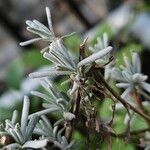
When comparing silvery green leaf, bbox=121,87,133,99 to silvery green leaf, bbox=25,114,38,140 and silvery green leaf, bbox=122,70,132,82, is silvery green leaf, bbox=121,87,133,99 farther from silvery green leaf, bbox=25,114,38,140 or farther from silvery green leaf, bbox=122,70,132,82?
silvery green leaf, bbox=25,114,38,140

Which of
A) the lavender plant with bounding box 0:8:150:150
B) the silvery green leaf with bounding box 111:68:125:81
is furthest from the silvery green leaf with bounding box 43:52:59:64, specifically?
the silvery green leaf with bounding box 111:68:125:81

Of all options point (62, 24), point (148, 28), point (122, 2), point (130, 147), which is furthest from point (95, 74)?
point (62, 24)

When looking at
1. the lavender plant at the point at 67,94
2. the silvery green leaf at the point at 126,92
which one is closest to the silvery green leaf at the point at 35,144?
the lavender plant at the point at 67,94

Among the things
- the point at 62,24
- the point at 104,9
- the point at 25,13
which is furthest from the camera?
the point at 25,13

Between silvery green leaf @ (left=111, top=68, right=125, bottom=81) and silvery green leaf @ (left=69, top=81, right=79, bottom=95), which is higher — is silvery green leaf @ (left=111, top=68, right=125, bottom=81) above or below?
above

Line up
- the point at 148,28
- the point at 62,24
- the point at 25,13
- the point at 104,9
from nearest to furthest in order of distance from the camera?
the point at 148,28 → the point at 104,9 → the point at 62,24 → the point at 25,13

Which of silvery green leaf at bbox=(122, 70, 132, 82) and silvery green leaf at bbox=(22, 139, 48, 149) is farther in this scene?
silvery green leaf at bbox=(122, 70, 132, 82)

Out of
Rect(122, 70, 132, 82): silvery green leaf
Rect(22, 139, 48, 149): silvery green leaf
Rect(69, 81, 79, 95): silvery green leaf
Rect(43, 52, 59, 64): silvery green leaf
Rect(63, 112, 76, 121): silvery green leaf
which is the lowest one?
Rect(22, 139, 48, 149): silvery green leaf

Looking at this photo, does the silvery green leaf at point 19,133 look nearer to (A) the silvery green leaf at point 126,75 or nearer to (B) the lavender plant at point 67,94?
(B) the lavender plant at point 67,94

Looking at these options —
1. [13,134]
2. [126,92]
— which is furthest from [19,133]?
[126,92]

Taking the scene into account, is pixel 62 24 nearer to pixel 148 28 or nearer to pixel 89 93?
pixel 148 28

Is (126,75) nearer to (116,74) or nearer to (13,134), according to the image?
(116,74)
